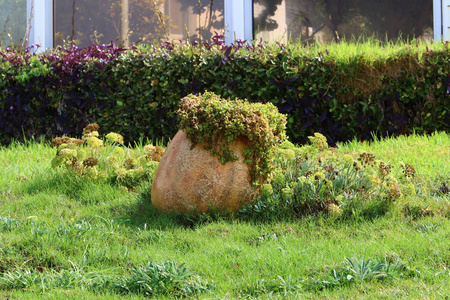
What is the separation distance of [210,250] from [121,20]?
7635 mm

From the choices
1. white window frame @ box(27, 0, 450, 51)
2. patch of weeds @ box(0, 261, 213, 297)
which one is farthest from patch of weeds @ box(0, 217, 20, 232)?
white window frame @ box(27, 0, 450, 51)

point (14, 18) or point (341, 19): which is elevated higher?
point (14, 18)

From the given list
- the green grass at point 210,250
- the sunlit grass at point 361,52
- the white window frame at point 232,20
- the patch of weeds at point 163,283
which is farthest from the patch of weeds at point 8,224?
the white window frame at point 232,20

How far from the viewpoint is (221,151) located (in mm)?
4383

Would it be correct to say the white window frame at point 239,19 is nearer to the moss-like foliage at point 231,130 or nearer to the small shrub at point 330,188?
the small shrub at point 330,188

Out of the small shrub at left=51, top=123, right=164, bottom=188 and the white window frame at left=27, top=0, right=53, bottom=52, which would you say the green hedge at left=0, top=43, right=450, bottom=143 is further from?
the white window frame at left=27, top=0, right=53, bottom=52

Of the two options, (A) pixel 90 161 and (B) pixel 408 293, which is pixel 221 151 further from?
(B) pixel 408 293

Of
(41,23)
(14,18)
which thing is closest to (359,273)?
(41,23)

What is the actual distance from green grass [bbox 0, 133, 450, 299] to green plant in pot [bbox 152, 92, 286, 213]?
16 cm

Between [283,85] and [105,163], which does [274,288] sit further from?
[283,85]

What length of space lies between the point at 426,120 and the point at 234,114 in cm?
359

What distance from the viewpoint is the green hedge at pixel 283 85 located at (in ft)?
22.5

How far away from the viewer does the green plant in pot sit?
4.36 metres

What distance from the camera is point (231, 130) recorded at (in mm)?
4328
